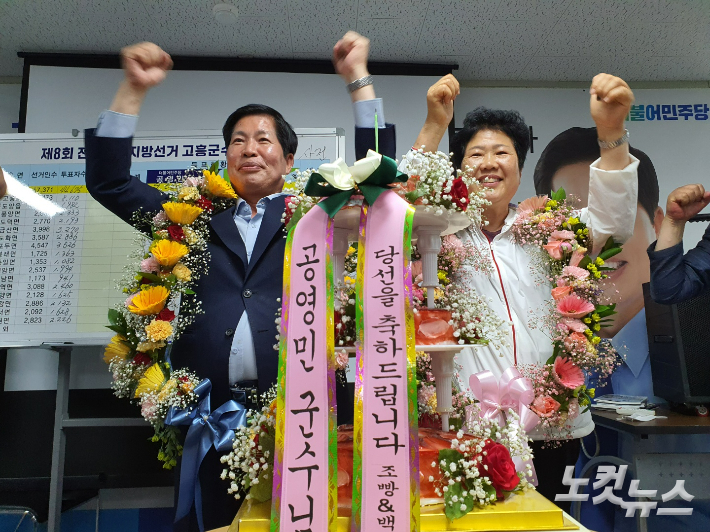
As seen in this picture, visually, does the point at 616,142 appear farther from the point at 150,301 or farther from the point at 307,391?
the point at 150,301

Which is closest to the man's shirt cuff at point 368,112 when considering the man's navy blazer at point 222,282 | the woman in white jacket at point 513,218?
the woman in white jacket at point 513,218

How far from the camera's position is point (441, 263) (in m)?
1.56

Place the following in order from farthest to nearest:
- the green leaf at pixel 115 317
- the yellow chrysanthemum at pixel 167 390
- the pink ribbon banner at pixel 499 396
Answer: the green leaf at pixel 115 317
the yellow chrysanthemum at pixel 167 390
the pink ribbon banner at pixel 499 396

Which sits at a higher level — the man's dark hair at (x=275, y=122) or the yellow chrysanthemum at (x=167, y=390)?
the man's dark hair at (x=275, y=122)

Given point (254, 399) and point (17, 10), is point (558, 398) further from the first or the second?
point (17, 10)

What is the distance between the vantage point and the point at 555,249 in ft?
5.75

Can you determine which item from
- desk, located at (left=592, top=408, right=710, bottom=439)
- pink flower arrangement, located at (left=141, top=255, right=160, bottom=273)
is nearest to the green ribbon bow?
pink flower arrangement, located at (left=141, top=255, right=160, bottom=273)

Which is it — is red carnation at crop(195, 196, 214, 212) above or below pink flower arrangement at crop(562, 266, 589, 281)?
above

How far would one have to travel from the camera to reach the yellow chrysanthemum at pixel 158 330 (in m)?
1.83

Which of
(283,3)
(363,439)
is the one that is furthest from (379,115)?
(283,3)

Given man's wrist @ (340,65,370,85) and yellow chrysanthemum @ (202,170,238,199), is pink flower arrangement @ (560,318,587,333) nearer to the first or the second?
man's wrist @ (340,65,370,85)

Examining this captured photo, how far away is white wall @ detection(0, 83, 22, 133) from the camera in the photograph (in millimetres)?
3719

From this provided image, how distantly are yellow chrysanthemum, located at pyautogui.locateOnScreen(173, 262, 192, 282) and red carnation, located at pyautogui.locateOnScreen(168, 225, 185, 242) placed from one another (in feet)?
0.34

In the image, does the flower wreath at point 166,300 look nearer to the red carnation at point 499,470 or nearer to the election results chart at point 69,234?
the red carnation at point 499,470
